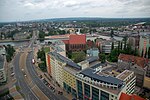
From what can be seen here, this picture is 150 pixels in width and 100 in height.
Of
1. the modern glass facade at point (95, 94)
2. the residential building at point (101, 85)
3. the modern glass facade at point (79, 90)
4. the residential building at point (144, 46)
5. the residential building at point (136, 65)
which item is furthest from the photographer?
the residential building at point (144, 46)

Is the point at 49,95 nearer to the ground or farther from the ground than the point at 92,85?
nearer to the ground

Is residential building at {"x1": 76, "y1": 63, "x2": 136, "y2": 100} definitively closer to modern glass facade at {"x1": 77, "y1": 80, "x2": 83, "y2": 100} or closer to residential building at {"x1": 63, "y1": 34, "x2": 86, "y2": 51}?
modern glass facade at {"x1": 77, "y1": 80, "x2": 83, "y2": 100}

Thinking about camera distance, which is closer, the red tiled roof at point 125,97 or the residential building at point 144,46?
the red tiled roof at point 125,97

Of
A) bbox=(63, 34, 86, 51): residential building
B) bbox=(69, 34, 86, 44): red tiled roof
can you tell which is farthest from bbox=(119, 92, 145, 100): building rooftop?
bbox=(69, 34, 86, 44): red tiled roof

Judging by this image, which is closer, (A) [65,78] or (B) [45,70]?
(A) [65,78]

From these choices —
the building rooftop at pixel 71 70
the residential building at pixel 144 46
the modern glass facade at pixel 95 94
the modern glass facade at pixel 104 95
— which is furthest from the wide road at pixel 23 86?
the residential building at pixel 144 46

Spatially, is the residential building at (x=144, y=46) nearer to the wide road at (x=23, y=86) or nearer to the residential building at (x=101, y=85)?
the residential building at (x=101, y=85)

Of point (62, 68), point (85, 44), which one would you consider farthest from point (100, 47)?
point (62, 68)

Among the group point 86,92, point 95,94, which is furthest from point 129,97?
point 86,92

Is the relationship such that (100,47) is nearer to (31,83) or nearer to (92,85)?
(31,83)

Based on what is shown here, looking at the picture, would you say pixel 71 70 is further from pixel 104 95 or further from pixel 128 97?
pixel 128 97

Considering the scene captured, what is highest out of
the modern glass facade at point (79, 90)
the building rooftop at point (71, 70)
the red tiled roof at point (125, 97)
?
the building rooftop at point (71, 70)
